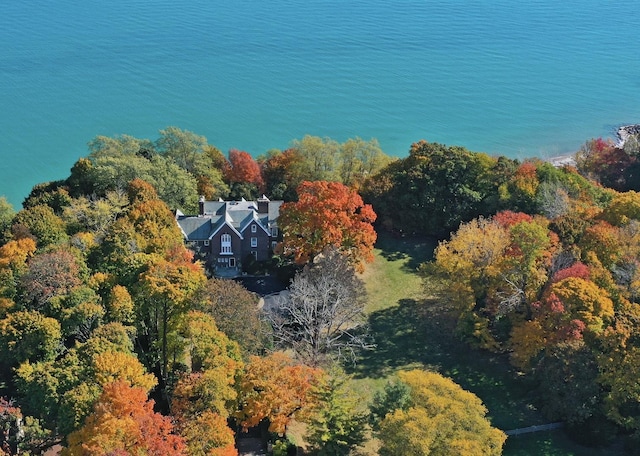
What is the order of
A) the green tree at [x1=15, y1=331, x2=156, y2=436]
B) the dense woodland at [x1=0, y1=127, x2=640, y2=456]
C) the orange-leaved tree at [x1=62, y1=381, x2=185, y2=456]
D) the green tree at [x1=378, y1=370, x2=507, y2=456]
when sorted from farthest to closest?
the dense woodland at [x1=0, y1=127, x2=640, y2=456] < the green tree at [x1=15, y1=331, x2=156, y2=436] < the green tree at [x1=378, y1=370, x2=507, y2=456] < the orange-leaved tree at [x1=62, y1=381, x2=185, y2=456]

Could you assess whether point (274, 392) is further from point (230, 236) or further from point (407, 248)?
point (407, 248)

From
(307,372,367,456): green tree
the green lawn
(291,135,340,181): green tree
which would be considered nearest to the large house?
(291,135,340,181): green tree

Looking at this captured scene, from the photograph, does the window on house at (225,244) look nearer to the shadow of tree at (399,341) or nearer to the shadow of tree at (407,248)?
the shadow of tree at (407,248)

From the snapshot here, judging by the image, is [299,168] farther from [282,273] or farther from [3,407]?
[3,407]

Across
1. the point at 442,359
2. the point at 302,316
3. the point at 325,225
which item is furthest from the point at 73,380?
the point at 442,359

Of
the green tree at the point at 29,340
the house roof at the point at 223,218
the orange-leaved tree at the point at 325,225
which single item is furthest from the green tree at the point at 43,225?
the orange-leaved tree at the point at 325,225

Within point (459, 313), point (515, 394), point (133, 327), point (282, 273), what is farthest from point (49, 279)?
point (515, 394)

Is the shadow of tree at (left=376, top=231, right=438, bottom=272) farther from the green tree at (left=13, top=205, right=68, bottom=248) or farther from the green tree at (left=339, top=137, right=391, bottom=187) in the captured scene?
the green tree at (left=13, top=205, right=68, bottom=248)

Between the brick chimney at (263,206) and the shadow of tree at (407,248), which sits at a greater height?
the brick chimney at (263,206)
